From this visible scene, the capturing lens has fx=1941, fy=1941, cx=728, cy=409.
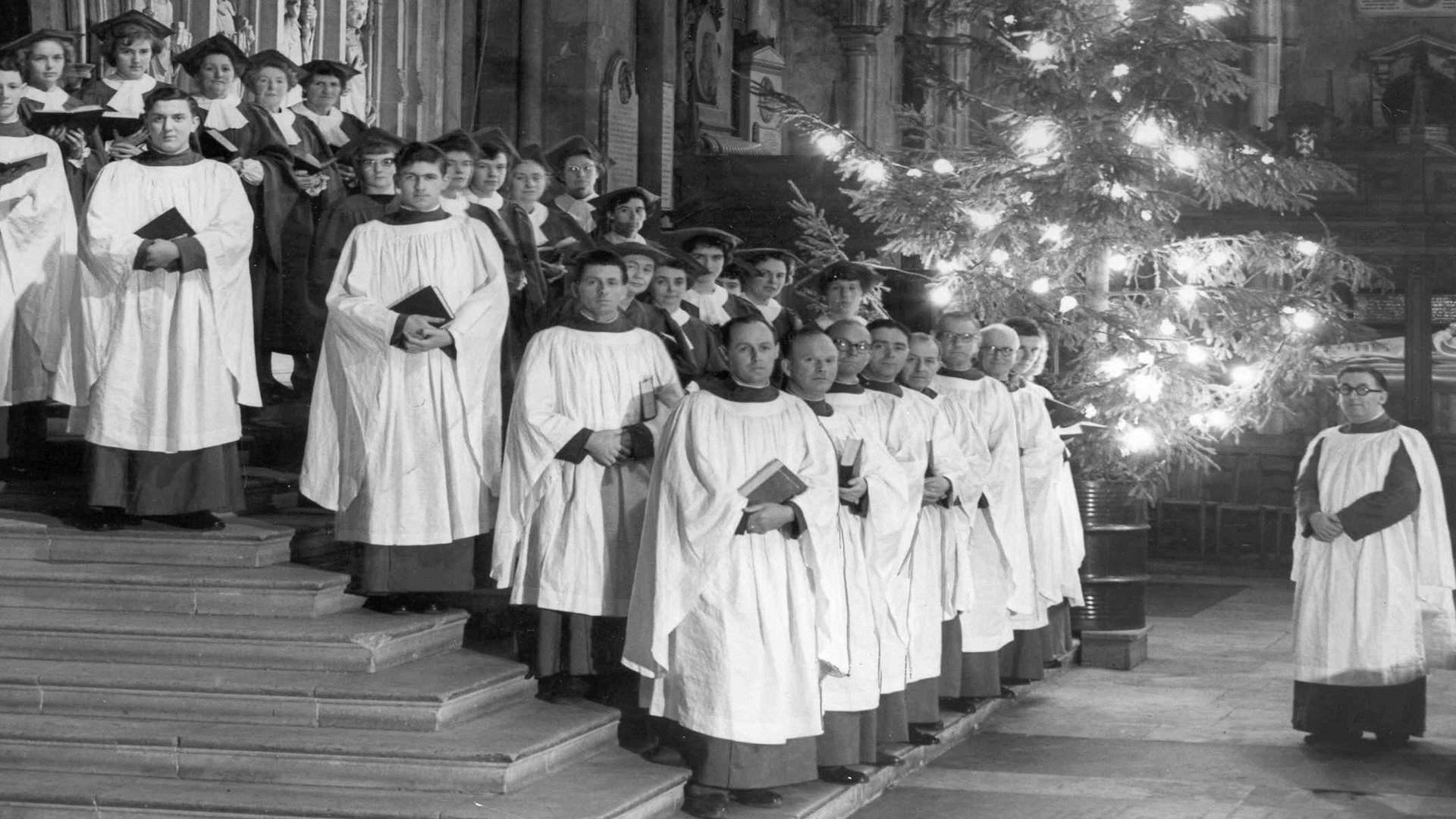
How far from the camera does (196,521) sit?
25.1 feet

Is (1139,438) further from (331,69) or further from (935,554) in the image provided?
(331,69)

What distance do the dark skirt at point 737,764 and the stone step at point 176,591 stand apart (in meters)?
1.52

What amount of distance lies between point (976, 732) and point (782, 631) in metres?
2.53

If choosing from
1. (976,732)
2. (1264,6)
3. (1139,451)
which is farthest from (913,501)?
(1264,6)

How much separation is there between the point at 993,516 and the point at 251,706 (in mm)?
4032

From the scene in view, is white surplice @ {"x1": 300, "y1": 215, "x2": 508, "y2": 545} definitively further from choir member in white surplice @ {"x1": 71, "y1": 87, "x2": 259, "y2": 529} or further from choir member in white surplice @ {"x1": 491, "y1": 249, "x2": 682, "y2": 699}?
choir member in white surplice @ {"x1": 71, "y1": 87, "x2": 259, "y2": 529}

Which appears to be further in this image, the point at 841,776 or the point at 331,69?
the point at 331,69

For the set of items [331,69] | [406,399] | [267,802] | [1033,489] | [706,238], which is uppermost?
[331,69]

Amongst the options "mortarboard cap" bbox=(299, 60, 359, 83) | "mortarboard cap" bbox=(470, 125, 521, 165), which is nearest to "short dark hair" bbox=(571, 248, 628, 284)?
"mortarboard cap" bbox=(470, 125, 521, 165)

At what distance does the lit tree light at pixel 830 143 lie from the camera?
37.1 feet

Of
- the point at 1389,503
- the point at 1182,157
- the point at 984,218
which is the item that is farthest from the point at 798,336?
the point at 1182,157

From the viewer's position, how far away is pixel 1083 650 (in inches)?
435

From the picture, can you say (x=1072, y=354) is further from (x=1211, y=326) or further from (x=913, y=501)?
(x=913, y=501)

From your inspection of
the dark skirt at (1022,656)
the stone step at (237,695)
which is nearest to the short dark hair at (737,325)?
the stone step at (237,695)
